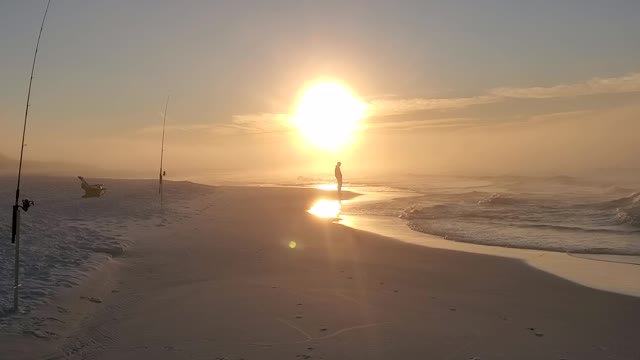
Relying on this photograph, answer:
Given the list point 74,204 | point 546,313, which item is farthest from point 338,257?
point 74,204

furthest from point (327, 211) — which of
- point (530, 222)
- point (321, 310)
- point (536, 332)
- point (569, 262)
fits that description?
point (536, 332)

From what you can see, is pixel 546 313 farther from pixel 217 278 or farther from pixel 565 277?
pixel 217 278

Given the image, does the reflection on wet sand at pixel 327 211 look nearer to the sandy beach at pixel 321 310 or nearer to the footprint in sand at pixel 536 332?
the sandy beach at pixel 321 310

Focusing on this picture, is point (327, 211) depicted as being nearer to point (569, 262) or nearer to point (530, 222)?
point (530, 222)

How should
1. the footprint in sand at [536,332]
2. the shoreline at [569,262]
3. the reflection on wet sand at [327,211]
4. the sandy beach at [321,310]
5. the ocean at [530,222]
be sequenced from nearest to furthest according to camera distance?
1. the sandy beach at [321,310]
2. the footprint in sand at [536,332]
3. the shoreline at [569,262]
4. the ocean at [530,222]
5. the reflection on wet sand at [327,211]

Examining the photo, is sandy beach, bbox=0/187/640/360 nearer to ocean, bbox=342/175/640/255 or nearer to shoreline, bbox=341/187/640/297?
shoreline, bbox=341/187/640/297

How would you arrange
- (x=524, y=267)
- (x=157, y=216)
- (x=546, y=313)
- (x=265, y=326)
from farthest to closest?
(x=157, y=216)
(x=524, y=267)
(x=546, y=313)
(x=265, y=326)

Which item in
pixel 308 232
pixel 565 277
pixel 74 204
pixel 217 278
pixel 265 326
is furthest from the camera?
pixel 74 204

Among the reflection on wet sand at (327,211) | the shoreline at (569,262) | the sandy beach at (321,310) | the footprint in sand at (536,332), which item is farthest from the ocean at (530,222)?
the footprint in sand at (536,332)

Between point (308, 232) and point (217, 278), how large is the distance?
6.60 meters

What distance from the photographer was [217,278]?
29.3ft

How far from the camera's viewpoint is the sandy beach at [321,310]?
5.56 m

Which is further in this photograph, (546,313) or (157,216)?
(157,216)

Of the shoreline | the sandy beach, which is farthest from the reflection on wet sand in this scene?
the sandy beach
